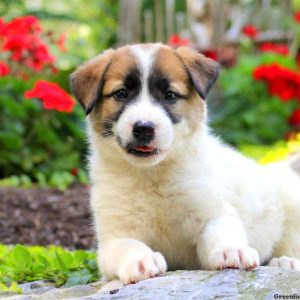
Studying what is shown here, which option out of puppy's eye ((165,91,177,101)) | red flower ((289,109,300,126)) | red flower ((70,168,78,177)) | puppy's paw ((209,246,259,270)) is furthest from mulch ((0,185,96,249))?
red flower ((289,109,300,126))

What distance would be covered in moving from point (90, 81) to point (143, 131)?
2.44 feet

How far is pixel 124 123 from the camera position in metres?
Answer: 4.30

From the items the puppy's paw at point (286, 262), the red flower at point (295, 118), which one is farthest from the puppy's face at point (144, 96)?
the red flower at point (295, 118)

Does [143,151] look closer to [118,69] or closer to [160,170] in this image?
[160,170]

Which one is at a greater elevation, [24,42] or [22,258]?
[24,42]

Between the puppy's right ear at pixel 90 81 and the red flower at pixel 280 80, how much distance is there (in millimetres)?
7121

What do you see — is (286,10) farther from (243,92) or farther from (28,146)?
(28,146)

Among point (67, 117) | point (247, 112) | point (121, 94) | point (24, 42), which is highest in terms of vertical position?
point (24, 42)

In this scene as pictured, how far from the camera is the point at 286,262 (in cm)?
478

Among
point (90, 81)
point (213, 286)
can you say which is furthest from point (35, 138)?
Answer: point (213, 286)

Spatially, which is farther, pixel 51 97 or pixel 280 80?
pixel 280 80

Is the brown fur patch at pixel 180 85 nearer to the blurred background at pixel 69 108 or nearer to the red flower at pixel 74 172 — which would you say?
the blurred background at pixel 69 108

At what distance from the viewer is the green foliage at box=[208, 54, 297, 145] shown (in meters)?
11.8

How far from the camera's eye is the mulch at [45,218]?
6794mm
